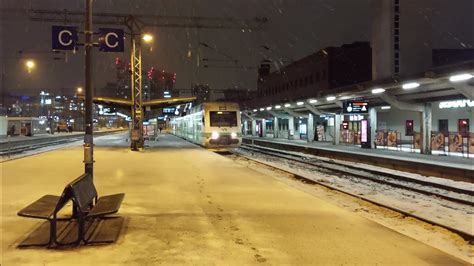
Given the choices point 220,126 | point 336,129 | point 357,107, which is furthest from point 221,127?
point 336,129

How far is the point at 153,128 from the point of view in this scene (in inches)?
1935

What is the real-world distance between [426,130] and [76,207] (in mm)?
26035

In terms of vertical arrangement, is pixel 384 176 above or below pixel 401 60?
below

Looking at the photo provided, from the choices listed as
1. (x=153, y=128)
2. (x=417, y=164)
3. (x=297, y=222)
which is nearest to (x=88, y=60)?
(x=297, y=222)

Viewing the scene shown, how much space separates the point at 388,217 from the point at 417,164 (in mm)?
12028

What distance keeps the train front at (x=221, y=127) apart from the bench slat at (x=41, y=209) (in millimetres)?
24083

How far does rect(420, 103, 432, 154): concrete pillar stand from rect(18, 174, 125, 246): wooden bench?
A: 23854 mm

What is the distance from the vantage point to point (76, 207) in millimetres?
7375

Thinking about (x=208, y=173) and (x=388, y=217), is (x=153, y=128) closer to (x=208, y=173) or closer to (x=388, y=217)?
(x=208, y=173)

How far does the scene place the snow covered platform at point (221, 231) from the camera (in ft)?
21.3

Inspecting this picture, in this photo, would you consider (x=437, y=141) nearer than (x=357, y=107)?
Yes

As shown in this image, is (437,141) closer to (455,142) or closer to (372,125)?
(455,142)

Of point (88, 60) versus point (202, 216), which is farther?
point (88, 60)

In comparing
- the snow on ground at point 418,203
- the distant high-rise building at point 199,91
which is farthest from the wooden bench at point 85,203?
the distant high-rise building at point 199,91
